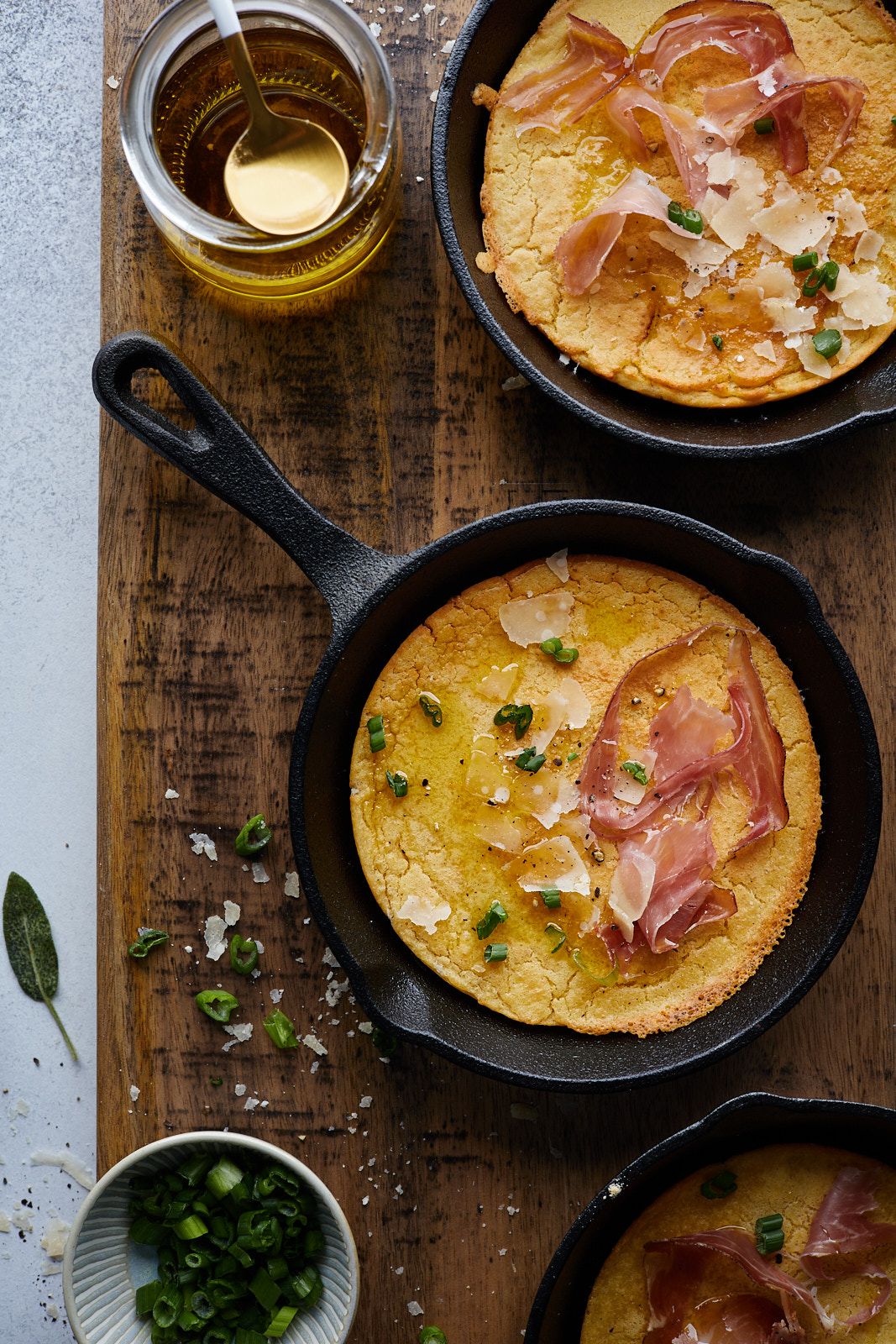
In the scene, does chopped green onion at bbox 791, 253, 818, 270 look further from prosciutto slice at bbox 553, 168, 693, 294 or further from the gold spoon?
the gold spoon

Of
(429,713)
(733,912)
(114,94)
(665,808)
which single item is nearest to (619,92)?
(114,94)

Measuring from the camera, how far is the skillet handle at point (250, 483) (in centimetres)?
225

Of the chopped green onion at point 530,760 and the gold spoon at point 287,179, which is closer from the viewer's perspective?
the chopped green onion at point 530,760

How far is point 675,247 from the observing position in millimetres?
2391

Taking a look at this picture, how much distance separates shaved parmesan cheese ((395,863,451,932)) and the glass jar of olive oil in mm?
1453

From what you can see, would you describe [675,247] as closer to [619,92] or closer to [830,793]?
[619,92]

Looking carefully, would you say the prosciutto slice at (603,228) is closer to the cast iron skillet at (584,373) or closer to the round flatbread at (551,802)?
the cast iron skillet at (584,373)

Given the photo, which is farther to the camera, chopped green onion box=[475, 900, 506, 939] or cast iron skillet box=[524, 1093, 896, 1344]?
chopped green onion box=[475, 900, 506, 939]

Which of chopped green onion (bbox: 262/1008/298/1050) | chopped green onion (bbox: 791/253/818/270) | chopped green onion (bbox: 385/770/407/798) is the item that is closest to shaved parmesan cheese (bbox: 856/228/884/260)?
chopped green onion (bbox: 791/253/818/270)

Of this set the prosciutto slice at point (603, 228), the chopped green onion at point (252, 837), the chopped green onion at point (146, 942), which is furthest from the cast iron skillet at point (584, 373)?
the chopped green onion at point (146, 942)

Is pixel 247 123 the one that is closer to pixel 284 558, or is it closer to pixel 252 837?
pixel 284 558

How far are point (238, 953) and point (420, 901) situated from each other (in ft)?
1.67

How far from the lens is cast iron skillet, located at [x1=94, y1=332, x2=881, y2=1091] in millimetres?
2193

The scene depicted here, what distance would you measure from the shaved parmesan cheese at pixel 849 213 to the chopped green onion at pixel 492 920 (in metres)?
1.82
